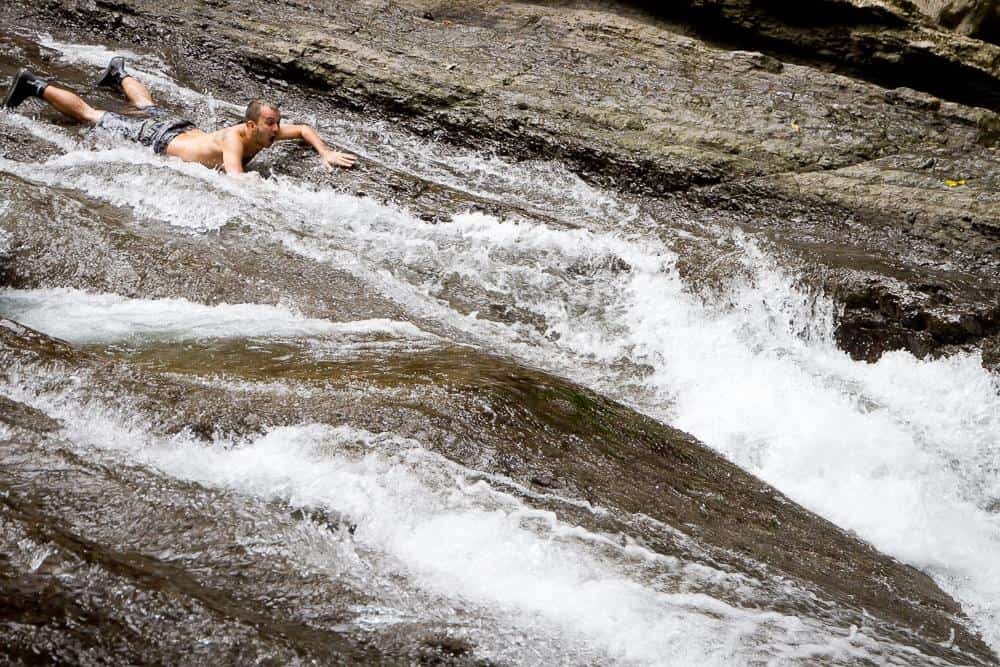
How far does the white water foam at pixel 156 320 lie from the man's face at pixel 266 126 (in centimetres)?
268

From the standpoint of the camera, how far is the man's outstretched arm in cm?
751

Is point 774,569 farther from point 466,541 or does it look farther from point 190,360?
point 190,360

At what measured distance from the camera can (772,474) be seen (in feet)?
16.6

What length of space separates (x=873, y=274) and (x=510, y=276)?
268cm

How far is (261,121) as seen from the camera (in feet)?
24.4

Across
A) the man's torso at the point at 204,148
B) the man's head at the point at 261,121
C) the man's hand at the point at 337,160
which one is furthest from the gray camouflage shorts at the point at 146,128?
the man's hand at the point at 337,160

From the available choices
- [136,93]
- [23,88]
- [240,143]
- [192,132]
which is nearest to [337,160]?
[240,143]

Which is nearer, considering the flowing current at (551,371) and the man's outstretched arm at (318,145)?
the flowing current at (551,371)

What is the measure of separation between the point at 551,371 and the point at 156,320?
2.42m

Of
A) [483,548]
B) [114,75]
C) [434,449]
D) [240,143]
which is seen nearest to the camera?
[483,548]

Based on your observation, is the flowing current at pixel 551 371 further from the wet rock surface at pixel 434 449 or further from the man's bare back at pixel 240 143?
the man's bare back at pixel 240 143

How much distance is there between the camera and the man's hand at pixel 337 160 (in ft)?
24.6

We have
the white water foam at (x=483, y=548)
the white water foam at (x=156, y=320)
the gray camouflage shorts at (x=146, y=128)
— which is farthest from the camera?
the gray camouflage shorts at (x=146, y=128)

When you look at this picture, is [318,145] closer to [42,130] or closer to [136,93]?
[136,93]
